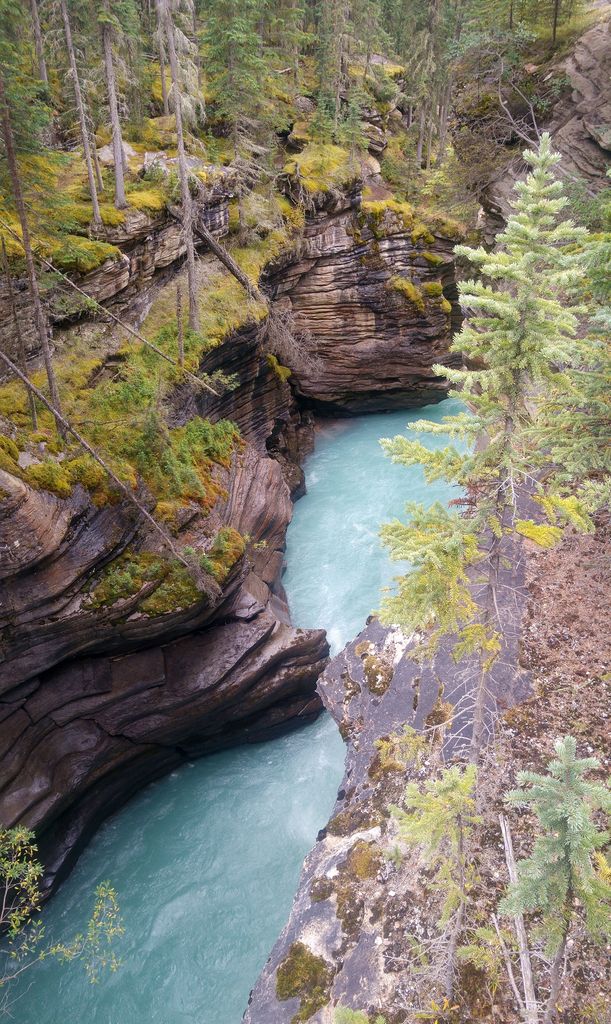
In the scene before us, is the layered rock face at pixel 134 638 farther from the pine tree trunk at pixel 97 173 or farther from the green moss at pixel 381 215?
the green moss at pixel 381 215

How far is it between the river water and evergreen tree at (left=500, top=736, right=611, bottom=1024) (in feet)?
30.6

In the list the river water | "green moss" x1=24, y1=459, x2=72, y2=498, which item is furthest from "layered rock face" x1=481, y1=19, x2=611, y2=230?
"green moss" x1=24, y1=459, x2=72, y2=498

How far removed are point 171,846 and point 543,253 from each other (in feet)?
47.7

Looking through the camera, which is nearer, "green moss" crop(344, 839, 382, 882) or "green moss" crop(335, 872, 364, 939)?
"green moss" crop(335, 872, 364, 939)

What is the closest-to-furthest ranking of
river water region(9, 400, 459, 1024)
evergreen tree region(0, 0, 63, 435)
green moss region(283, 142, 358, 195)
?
evergreen tree region(0, 0, 63, 435), river water region(9, 400, 459, 1024), green moss region(283, 142, 358, 195)

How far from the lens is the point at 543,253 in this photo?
5.29 metres

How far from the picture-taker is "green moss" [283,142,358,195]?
25.4m

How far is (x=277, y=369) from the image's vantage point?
24203 mm

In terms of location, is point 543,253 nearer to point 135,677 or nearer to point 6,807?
point 135,677

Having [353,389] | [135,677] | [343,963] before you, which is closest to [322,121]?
[353,389]

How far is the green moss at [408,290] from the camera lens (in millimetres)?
26750

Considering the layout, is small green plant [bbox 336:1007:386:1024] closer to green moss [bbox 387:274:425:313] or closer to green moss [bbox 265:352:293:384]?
green moss [bbox 265:352:293:384]

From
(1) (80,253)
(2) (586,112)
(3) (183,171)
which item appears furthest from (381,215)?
(1) (80,253)

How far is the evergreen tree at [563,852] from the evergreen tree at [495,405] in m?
2.10
